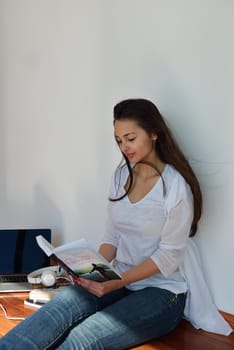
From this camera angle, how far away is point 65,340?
1608mm

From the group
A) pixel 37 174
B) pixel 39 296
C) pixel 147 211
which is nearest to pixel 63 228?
pixel 37 174

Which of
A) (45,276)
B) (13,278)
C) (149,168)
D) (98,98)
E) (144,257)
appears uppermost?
(98,98)

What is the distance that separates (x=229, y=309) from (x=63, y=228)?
1.10 meters

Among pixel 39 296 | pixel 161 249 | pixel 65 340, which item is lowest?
pixel 39 296

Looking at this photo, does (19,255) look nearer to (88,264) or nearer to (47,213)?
(47,213)

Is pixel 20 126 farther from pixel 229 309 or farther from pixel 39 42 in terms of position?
pixel 229 309

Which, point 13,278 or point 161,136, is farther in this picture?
point 13,278

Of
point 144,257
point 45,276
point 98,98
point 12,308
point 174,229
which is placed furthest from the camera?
point 98,98

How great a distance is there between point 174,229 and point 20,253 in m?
1.08

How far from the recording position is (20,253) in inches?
104

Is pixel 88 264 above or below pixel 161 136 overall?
below

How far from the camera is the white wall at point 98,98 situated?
1.96 metres

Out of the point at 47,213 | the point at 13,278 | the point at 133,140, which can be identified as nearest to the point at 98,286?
the point at 133,140

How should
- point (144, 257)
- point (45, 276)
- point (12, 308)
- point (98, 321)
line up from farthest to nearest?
point (45, 276)
point (12, 308)
point (144, 257)
point (98, 321)
